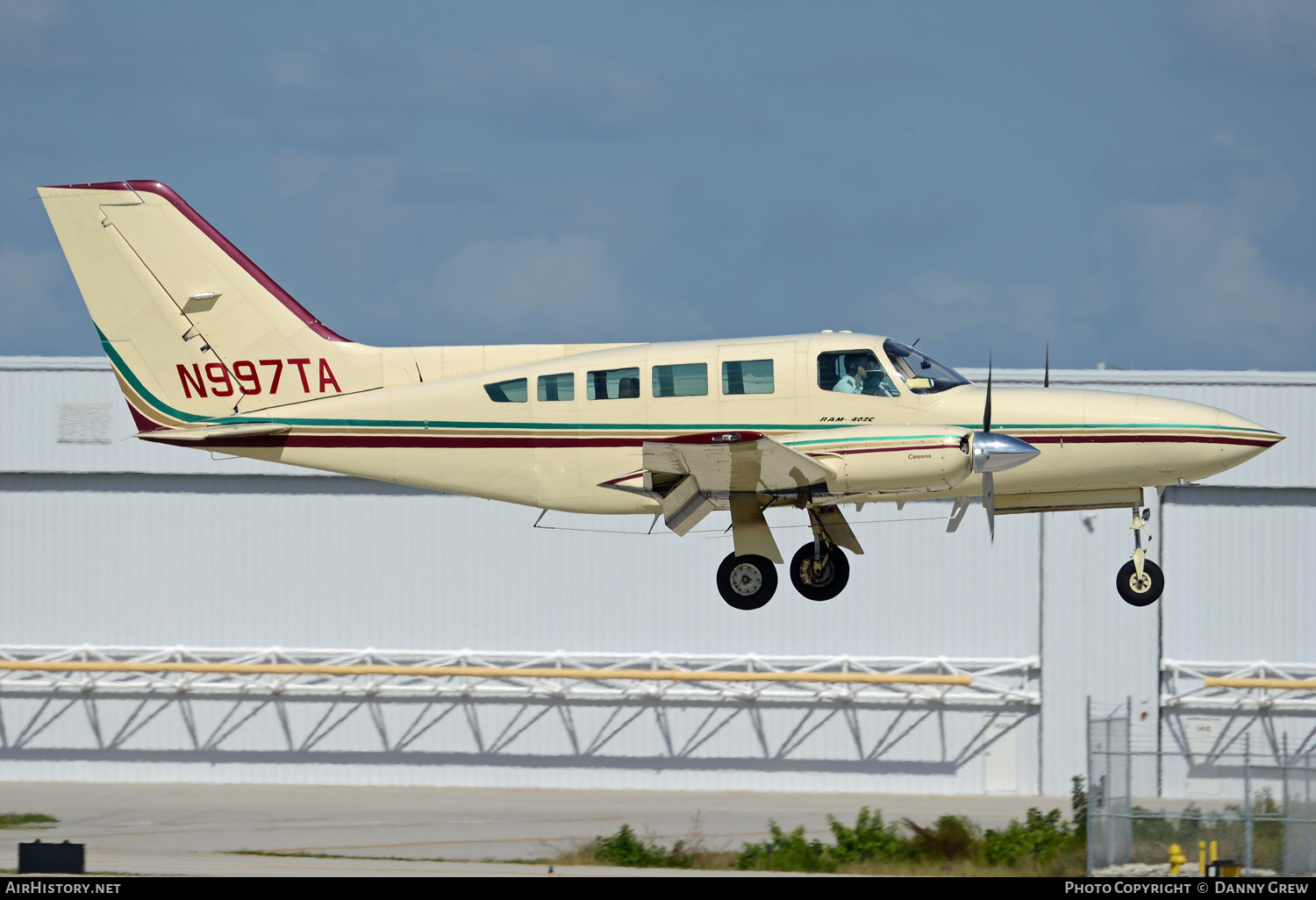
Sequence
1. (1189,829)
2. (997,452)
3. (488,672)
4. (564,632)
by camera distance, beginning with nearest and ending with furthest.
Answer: (997,452)
(1189,829)
(488,672)
(564,632)

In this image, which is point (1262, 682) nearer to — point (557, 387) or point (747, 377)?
point (747, 377)

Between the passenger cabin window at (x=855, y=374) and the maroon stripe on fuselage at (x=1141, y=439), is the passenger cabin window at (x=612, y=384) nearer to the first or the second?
the passenger cabin window at (x=855, y=374)

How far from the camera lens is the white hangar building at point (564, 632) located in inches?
1529

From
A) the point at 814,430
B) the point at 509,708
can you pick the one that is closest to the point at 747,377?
the point at 814,430

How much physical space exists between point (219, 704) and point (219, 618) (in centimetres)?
259

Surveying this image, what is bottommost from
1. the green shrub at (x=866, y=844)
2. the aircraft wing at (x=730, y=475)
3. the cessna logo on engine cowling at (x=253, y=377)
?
the green shrub at (x=866, y=844)

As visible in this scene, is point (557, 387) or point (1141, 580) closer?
point (1141, 580)

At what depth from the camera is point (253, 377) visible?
72.4ft

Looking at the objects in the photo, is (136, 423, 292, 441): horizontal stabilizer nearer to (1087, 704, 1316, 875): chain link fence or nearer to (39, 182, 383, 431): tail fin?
(39, 182, 383, 431): tail fin

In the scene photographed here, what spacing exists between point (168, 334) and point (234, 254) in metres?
1.61

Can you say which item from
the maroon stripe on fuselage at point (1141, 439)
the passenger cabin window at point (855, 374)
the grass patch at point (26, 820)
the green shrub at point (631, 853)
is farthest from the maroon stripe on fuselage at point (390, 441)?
the grass patch at point (26, 820)

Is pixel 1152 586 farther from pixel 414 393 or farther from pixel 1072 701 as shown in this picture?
pixel 1072 701

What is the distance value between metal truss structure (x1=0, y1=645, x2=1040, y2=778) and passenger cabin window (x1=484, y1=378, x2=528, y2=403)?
2055 centimetres

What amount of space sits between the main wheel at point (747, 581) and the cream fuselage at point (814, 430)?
1.42m
